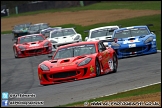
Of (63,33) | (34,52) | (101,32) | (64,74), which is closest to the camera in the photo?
(64,74)

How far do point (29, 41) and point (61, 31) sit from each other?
6.56 ft

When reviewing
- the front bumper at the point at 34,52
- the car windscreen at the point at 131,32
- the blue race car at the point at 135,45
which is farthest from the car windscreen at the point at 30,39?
the blue race car at the point at 135,45

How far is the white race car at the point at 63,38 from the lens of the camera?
3023 centimetres

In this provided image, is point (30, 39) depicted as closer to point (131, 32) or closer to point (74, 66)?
point (131, 32)

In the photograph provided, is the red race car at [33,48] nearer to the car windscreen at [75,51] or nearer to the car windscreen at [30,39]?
the car windscreen at [30,39]

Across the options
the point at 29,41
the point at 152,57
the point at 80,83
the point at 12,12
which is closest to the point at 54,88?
the point at 80,83

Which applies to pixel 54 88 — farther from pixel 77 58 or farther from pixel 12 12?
pixel 12 12

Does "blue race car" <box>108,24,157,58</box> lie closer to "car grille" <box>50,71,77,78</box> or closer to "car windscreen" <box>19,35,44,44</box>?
"car grille" <box>50,71,77,78</box>

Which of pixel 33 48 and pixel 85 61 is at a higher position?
pixel 85 61

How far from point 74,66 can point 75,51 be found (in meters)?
1.35

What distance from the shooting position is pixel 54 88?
14.4m

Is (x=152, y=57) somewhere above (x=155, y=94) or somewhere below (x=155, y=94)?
below

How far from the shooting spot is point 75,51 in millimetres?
16797
